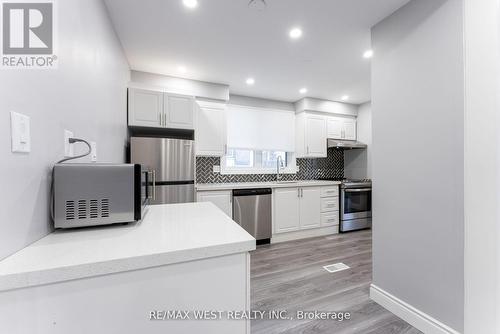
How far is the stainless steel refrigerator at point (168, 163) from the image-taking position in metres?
2.51

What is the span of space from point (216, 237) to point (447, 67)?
5.84 ft

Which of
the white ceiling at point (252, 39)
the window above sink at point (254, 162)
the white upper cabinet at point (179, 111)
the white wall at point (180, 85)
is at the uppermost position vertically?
the white ceiling at point (252, 39)

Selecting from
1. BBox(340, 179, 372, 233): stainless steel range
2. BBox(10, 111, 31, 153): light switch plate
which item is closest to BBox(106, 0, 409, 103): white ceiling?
BBox(10, 111, 31, 153): light switch plate

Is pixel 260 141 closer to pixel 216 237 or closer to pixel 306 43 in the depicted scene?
pixel 306 43

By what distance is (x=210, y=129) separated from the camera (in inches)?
130

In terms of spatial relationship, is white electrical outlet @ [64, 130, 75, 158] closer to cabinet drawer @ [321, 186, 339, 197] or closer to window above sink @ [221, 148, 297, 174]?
window above sink @ [221, 148, 297, 174]

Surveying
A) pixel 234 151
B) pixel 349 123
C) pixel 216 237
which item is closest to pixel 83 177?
pixel 216 237

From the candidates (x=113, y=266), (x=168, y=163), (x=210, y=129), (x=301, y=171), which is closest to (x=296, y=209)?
(x=301, y=171)

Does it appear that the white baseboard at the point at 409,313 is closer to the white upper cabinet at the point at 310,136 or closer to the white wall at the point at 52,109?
the white wall at the point at 52,109

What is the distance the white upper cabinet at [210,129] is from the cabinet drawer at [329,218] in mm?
2030

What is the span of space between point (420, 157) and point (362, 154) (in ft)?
10.2

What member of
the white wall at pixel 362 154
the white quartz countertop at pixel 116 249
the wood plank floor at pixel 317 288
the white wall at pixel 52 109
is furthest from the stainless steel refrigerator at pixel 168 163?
the white wall at pixel 362 154

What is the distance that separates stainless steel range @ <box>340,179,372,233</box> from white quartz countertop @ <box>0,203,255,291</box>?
3.32 metres

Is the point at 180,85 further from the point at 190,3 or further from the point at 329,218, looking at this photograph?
the point at 329,218
